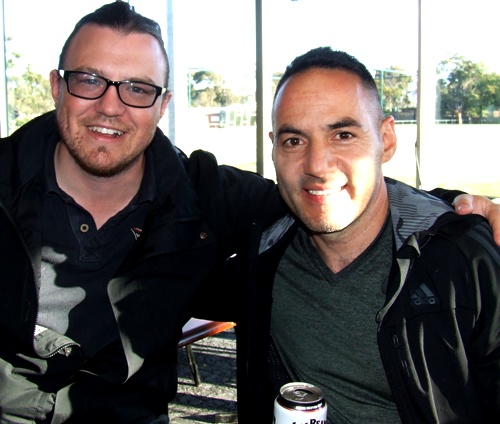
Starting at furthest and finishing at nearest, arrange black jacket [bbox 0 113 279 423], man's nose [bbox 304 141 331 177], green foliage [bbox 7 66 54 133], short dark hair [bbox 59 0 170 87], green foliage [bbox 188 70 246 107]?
1. green foliage [bbox 7 66 54 133]
2. green foliage [bbox 188 70 246 107]
3. short dark hair [bbox 59 0 170 87]
4. black jacket [bbox 0 113 279 423]
5. man's nose [bbox 304 141 331 177]

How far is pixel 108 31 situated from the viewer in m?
2.20

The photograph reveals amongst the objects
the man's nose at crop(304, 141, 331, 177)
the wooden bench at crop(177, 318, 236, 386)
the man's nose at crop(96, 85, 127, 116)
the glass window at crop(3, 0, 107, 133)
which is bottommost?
Result: the wooden bench at crop(177, 318, 236, 386)

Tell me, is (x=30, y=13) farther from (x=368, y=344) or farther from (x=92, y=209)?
(x=368, y=344)

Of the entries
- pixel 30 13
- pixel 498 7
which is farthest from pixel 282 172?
pixel 30 13

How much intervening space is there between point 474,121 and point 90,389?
453 centimetres

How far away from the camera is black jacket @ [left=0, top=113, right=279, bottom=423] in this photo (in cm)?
193

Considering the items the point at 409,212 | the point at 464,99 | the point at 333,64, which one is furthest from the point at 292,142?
the point at 464,99

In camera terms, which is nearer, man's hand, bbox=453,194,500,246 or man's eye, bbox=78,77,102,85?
man's hand, bbox=453,194,500,246

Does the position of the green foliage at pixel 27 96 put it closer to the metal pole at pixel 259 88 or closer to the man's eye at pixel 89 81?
the metal pole at pixel 259 88

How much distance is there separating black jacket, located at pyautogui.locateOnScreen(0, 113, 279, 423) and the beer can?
0.85 m

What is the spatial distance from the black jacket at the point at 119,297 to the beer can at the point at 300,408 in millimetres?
853

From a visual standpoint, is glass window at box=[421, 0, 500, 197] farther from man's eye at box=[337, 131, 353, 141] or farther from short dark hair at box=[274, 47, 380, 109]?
man's eye at box=[337, 131, 353, 141]

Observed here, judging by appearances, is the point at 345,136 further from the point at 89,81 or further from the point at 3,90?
the point at 3,90

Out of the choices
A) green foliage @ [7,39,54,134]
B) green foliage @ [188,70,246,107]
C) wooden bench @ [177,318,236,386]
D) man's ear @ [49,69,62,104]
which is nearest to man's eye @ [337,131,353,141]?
man's ear @ [49,69,62,104]
